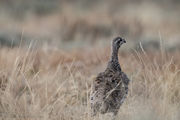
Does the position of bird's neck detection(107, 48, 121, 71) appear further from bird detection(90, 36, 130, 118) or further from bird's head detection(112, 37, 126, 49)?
bird detection(90, 36, 130, 118)

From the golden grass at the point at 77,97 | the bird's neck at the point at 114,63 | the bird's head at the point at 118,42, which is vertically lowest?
the golden grass at the point at 77,97

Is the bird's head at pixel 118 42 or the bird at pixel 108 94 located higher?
the bird's head at pixel 118 42

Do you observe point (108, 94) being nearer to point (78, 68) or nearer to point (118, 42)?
point (118, 42)

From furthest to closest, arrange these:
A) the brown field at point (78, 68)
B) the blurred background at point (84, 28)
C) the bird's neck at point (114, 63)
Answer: the blurred background at point (84, 28)
the bird's neck at point (114, 63)
the brown field at point (78, 68)

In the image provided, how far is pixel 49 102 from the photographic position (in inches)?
288

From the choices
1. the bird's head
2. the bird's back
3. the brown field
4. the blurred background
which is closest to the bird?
the bird's back

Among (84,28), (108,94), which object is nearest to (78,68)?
(108,94)

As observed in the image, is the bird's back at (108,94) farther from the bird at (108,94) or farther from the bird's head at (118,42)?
the bird's head at (118,42)

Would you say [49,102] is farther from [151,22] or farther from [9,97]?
[151,22]

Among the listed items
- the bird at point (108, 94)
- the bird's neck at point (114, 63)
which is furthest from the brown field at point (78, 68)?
the bird's neck at point (114, 63)

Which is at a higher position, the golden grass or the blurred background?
the blurred background

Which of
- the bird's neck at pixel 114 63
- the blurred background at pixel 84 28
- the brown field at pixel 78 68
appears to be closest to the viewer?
the brown field at pixel 78 68

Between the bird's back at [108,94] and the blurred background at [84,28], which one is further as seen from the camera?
the blurred background at [84,28]

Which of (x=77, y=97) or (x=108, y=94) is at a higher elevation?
(x=108, y=94)
